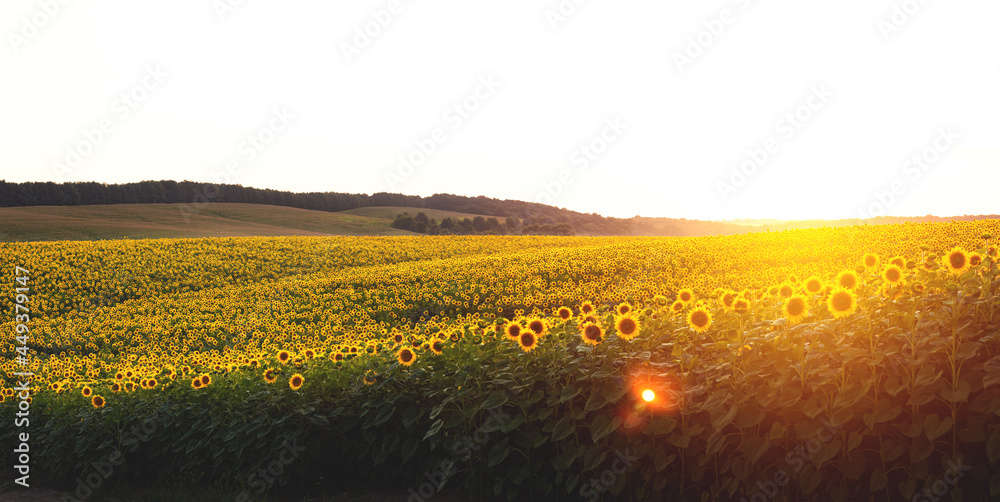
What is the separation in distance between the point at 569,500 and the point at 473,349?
153cm

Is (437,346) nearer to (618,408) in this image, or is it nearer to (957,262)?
(618,408)

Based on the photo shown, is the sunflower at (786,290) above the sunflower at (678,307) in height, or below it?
above

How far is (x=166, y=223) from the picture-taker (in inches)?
2343

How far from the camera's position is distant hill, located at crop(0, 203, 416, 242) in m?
48.7

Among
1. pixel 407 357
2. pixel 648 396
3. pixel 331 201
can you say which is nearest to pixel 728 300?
pixel 648 396

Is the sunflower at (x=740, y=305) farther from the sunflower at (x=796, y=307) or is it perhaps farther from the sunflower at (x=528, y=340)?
the sunflower at (x=528, y=340)

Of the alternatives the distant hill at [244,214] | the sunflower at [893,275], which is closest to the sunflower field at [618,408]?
the sunflower at [893,275]

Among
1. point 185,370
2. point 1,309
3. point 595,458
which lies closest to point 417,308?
point 185,370

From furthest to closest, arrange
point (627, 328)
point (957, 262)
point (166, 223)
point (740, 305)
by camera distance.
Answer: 1. point (166, 223)
2. point (627, 328)
3. point (740, 305)
4. point (957, 262)

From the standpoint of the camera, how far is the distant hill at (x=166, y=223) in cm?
4866

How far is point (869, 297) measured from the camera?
459cm

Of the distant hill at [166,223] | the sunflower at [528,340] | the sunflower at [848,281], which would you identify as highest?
the distant hill at [166,223]

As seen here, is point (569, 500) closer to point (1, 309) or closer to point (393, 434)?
point (393, 434)

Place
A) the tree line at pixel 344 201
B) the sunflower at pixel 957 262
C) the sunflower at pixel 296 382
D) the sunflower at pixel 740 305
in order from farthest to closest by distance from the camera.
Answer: the tree line at pixel 344 201
the sunflower at pixel 296 382
the sunflower at pixel 740 305
the sunflower at pixel 957 262
